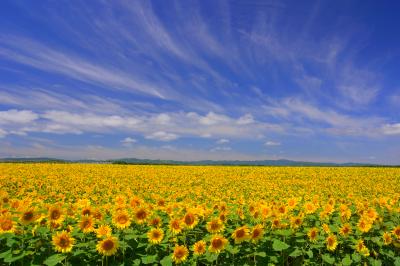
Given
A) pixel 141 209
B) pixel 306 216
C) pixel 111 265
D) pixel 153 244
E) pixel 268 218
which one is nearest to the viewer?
pixel 111 265

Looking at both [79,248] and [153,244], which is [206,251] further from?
[79,248]

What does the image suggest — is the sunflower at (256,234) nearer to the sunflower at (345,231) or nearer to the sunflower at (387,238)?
the sunflower at (345,231)

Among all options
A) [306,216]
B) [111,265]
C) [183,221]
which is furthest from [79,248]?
[306,216]

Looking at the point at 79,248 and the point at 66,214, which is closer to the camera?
the point at 79,248

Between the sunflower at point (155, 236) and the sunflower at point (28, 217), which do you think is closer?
the sunflower at point (28, 217)

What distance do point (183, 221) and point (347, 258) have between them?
3206mm

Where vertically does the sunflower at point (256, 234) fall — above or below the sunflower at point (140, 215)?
below

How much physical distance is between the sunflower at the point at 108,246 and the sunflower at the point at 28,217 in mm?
1169

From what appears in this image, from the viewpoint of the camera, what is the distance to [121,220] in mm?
5527

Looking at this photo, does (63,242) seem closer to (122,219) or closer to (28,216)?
(28,216)

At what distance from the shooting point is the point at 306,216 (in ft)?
24.0

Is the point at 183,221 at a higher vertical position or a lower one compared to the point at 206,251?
higher

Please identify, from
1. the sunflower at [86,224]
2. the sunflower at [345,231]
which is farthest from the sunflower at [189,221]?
the sunflower at [345,231]

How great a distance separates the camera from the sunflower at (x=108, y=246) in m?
4.86
